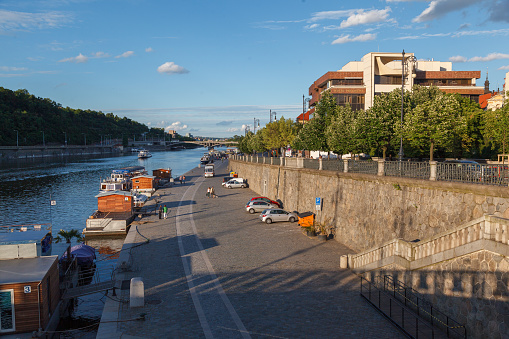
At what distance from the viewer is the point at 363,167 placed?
25.9 m

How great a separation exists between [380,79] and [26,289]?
6696 centimetres

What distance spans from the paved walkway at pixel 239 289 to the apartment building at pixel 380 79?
43.7 meters

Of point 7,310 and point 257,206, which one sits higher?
point 7,310

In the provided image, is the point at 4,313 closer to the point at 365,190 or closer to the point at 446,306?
the point at 446,306

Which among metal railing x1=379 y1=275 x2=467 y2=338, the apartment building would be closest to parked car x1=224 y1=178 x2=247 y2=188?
the apartment building

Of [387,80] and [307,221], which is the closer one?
[307,221]

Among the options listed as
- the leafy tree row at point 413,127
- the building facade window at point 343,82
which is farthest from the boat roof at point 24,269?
the building facade window at point 343,82

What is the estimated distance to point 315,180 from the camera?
34.0 m

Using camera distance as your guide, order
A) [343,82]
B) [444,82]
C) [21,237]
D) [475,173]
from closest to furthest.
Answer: [475,173] < [21,237] < [343,82] < [444,82]

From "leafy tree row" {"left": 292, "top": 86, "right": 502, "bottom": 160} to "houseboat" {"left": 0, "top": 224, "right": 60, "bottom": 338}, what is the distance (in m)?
23.4

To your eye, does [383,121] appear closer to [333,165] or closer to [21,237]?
[333,165]

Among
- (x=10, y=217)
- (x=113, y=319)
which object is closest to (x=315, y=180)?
(x=113, y=319)

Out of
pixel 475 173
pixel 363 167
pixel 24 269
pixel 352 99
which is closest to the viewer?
pixel 475 173

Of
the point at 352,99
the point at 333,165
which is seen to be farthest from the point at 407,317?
the point at 352,99
